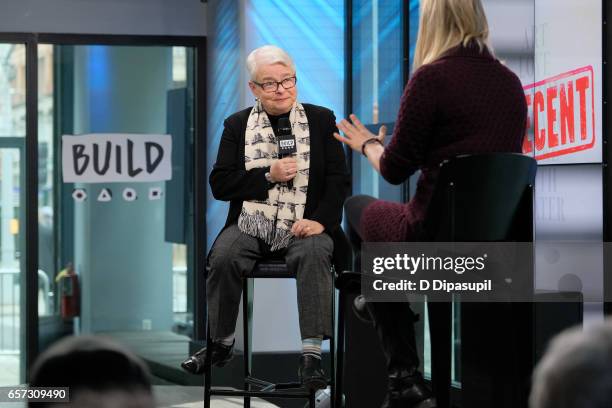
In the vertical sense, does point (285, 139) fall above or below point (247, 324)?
above

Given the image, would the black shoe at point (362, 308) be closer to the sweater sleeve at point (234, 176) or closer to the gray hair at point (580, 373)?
the sweater sleeve at point (234, 176)

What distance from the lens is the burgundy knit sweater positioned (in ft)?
8.15

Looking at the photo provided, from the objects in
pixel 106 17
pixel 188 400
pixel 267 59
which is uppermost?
pixel 106 17

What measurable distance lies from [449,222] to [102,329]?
4848 millimetres

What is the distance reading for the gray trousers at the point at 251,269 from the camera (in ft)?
10.8

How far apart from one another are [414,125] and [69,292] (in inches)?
190

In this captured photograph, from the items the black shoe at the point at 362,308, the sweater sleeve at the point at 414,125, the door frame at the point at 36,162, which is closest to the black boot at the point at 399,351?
the black shoe at the point at 362,308

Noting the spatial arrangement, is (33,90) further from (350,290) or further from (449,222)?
(449,222)

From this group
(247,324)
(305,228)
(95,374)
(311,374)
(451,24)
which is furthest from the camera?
(247,324)

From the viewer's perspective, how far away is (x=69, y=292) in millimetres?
6887

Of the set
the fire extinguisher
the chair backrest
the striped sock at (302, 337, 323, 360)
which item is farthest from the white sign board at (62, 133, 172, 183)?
the chair backrest

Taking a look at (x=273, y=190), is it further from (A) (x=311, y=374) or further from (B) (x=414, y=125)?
(B) (x=414, y=125)

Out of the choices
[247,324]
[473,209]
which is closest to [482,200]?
[473,209]

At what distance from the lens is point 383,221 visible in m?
2.64
